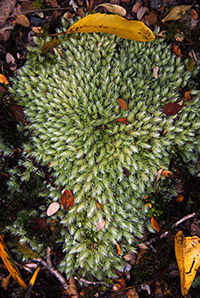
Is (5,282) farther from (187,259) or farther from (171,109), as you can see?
(171,109)

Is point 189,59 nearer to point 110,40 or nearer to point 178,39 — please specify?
point 178,39

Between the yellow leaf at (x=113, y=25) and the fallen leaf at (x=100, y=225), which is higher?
the yellow leaf at (x=113, y=25)

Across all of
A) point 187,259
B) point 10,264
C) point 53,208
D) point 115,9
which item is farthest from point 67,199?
point 115,9

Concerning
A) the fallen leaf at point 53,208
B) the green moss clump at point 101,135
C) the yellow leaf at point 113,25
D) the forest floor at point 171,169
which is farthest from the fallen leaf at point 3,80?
the fallen leaf at point 53,208

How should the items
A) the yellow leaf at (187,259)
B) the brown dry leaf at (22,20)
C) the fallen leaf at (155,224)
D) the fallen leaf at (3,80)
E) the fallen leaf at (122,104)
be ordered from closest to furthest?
the yellow leaf at (187,259) < the fallen leaf at (122,104) < the fallen leaf at (155,224) < the fallen leaf at (3,80) < the brown dry leaf at (22,20)

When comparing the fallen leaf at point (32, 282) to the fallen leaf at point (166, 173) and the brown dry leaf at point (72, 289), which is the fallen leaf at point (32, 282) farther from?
the fallen leaf at point (166, 173)

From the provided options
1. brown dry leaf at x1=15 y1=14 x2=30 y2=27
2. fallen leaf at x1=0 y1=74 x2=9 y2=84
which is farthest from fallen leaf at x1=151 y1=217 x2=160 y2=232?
brown dry leaf at x1=15 y1=14 x2=30 y2=27
